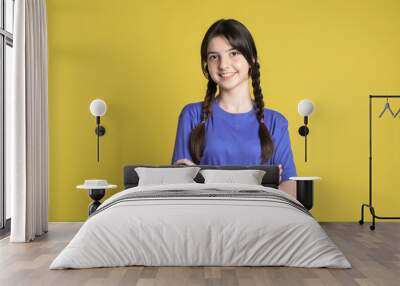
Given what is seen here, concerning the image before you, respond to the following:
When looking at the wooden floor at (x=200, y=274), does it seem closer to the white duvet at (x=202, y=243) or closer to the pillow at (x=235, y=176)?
the white duvet at (x=202, y=243)

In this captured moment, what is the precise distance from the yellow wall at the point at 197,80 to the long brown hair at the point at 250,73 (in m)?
0.10

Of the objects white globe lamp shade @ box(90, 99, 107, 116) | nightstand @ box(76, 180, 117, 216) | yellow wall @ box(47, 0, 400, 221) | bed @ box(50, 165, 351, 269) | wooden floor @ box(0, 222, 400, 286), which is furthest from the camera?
yellow wall @ box(47, 0, 400, 221)

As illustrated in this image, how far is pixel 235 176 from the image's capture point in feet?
19.8

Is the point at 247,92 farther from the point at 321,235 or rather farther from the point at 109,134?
the point at 321,235

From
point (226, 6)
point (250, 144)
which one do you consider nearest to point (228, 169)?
point (250, 144)

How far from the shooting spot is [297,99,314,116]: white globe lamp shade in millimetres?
6633

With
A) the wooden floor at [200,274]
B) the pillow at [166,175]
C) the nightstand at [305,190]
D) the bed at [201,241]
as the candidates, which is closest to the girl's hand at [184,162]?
the pillow at [166,175]

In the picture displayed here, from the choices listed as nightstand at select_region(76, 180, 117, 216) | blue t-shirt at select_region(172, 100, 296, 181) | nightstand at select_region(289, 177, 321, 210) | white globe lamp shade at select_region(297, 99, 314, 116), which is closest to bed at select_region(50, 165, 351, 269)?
nightstand at select_region(76, 180, 117, 216)

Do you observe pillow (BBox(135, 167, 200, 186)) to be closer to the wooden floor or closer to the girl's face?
the girl's face

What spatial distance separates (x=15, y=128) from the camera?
18.4ft

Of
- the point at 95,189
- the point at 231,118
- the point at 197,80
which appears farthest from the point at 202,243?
the point at 197,80

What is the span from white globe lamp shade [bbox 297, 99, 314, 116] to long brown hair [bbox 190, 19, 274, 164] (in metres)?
0.46

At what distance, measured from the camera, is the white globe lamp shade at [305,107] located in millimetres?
6633

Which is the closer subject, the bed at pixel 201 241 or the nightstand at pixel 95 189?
the bed at pixel 201 241
